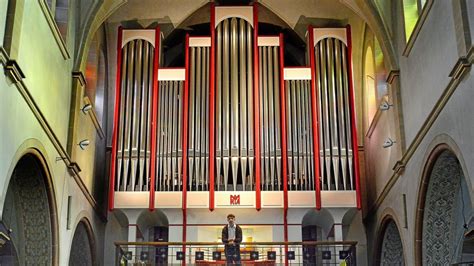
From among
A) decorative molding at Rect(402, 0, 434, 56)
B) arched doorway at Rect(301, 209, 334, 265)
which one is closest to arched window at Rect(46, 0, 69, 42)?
decorative molding at Rect(402, 0, 434, 56)

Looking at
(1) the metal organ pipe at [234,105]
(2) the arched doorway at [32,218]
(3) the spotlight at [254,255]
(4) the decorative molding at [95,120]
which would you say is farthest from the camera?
(1) the metal organ pipe at [234,105]

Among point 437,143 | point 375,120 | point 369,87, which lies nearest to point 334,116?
point 375,120

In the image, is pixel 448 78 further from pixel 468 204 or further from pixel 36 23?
pixel 36 23

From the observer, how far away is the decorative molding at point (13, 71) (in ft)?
40.9

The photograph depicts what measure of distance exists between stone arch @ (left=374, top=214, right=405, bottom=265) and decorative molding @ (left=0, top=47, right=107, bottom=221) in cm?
797

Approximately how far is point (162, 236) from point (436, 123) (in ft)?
36.4

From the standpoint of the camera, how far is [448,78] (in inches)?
535

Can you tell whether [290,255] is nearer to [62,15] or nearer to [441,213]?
[441,213]

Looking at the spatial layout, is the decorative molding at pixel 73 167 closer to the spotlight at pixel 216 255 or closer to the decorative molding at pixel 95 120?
the decorative molding at pixel 95 120

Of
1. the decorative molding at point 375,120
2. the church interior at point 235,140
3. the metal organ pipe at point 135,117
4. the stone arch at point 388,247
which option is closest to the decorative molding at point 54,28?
the church interior at point 235,140

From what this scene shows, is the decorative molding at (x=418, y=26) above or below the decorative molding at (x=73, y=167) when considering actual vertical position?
above

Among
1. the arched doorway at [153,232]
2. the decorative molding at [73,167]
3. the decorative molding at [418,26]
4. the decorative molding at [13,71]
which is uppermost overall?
the decorative molding at [418,26]

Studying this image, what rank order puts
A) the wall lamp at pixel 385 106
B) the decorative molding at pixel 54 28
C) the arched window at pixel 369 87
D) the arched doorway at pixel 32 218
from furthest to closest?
the arched window at pixel 369 87, the wall lamp at pixel 385 106, the arched doorway at pixel 32 218, the decorative molding at pixel 54 28

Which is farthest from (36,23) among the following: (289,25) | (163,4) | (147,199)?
(289,25)
